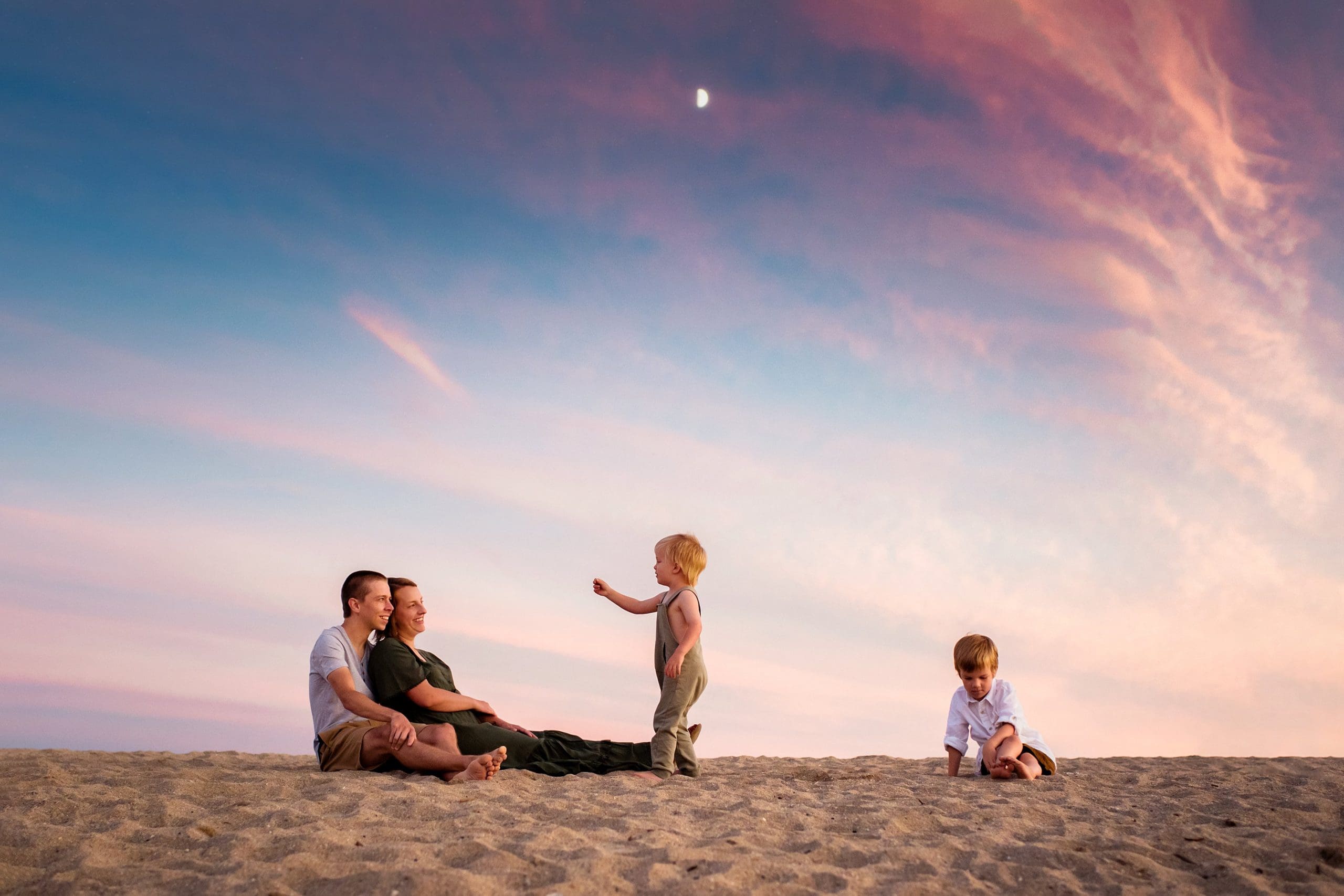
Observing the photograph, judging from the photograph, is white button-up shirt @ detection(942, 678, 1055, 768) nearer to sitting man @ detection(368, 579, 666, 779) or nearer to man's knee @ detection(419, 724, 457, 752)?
sitting man @ detection(368, 579, 666, 779)

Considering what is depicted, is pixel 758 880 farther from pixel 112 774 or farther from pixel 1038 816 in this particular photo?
pixel 112 774

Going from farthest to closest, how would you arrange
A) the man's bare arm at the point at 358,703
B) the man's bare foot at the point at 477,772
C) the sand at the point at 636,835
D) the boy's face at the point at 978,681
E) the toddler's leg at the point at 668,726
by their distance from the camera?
the boy's face at the point at 978,681 < the toddler's leg at the point at 668,726 < the man's bare arm at the point at 358,703 < the man's bare foot at the point at 477,772 < the sand at the point at 636,835

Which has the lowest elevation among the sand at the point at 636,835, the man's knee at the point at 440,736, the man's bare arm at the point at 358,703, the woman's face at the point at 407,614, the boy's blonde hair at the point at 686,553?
the sand at the point at 636,835

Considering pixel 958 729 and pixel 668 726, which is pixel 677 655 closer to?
pixel 668 726

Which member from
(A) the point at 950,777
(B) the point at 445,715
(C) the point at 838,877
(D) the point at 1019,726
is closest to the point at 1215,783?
(D) the point at 1019,726

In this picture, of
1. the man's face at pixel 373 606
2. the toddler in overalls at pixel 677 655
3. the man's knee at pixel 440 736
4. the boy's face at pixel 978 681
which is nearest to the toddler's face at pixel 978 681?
the boy's face at pixel 978 681

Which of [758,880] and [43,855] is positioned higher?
[758,880]

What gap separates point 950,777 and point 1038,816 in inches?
77.0

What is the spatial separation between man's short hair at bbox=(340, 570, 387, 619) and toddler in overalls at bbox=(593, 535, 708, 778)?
219 centimetres

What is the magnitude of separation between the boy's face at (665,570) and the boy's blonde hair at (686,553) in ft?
0.07

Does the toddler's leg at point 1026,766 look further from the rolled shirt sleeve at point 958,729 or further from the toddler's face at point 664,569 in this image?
the toddler's face at point 664,569

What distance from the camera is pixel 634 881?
13.5ft

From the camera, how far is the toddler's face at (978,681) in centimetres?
775

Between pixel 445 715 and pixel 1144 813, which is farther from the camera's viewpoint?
pixel 445 715
